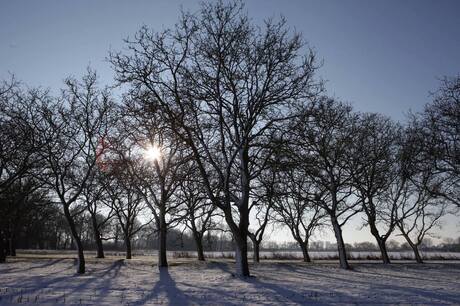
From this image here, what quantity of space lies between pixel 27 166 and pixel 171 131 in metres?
9.01

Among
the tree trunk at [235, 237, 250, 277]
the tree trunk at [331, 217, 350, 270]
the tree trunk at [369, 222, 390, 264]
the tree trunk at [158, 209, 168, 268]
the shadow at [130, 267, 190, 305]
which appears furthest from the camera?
the tree trunk at [369, 222, 390, 264]

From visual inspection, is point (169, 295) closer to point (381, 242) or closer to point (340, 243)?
point (340, 243)

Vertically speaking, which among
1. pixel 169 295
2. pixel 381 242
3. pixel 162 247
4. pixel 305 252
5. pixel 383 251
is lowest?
pixel 169 295

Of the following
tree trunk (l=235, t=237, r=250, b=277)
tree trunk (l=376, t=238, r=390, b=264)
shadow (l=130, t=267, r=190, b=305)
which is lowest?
shadow (l=130, t=267, r=190, b=305)

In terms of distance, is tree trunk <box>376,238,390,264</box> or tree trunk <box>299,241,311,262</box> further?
tree trunk <box>299,241,311,262</box>

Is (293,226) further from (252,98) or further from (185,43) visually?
(185,43)

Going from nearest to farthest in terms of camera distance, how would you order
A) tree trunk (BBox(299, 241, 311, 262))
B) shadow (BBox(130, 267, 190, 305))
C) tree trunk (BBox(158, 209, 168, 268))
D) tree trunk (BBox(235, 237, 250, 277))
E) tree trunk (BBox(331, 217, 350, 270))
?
shadow (BBox(130, 267, 190, 305)) → tree trunk (BBox(235, 237, 250, 277)) → tree trunk (BBox(331, 217, 350, 270)) → tree trunk (BBox(158, 209, 168, 268)) → tree trunk (BBox(299, 241, 311, 262))

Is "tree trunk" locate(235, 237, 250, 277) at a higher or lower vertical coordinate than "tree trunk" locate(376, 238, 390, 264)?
lower

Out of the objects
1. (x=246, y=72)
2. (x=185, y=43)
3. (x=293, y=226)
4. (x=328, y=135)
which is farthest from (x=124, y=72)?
(x=293, y=226)

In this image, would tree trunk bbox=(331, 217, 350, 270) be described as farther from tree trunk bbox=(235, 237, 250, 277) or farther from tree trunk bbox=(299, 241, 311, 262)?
tree trunk bbox=(299, 241, 311, 262)

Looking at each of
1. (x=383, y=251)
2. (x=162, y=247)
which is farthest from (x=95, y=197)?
(x=383, y=251)

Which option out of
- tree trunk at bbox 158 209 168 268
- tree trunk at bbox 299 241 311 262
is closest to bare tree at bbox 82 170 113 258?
tree trunk at bbox 158 209 168 268

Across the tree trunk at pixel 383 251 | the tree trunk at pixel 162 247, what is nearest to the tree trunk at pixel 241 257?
the tree trunk at pixel 162 247

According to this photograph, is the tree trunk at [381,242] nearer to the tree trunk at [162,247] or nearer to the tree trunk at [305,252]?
the tree trunk at [305,252]
